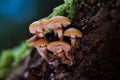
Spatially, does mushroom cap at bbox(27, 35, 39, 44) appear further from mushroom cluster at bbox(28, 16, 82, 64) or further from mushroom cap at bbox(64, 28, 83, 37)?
mushroom cap at bbox(64, 28, 83, 37)

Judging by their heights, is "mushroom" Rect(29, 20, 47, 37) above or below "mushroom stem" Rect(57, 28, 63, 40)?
above

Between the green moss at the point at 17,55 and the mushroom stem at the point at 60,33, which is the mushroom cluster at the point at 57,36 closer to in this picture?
the mushroom stem at the point at 60,33

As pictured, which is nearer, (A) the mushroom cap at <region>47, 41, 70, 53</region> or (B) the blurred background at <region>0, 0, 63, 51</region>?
(A) the mushroom cap at <region>47, 41, 70, 53</region>

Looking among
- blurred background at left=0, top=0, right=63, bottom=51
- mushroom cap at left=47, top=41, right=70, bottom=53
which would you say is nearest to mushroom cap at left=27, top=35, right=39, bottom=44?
mushroom cap at left=47, top=41, right=70, bottom=53

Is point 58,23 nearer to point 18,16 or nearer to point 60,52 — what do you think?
point 60,52

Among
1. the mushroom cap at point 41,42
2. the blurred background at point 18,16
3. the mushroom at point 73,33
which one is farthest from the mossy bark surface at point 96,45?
the blurred background at point 18,16

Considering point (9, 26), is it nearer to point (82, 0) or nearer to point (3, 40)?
point (3, 40)

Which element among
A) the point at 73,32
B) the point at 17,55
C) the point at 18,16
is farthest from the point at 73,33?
the point at 18,16

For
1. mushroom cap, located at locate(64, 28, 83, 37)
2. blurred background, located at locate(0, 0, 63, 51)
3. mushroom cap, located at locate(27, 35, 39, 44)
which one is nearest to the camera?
mushroom cap, located at locate(64, 28, 83, 37)
